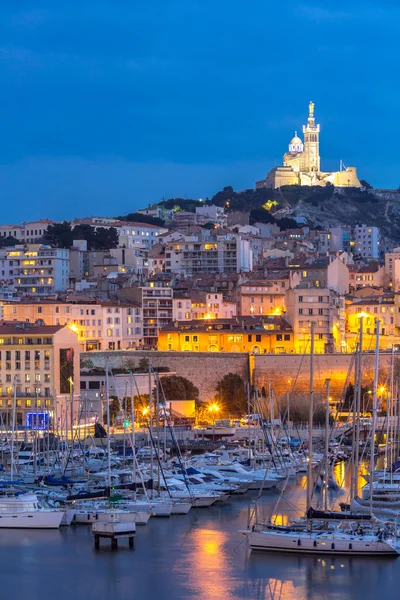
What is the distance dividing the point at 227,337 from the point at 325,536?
114 feet

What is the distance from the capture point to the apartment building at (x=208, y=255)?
88688 mm

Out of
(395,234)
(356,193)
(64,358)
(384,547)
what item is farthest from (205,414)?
(356,193)

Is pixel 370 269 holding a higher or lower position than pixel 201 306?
higher

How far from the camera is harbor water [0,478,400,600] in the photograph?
27766 millimetres

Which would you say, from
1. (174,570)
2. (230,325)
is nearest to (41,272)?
(230,325)

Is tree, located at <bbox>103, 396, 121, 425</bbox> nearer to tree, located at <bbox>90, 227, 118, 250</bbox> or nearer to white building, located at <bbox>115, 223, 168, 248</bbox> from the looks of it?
tree, located at <bbox>90, 227, 118, 250</bbox>

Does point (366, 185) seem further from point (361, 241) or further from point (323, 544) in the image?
point (323, 544)

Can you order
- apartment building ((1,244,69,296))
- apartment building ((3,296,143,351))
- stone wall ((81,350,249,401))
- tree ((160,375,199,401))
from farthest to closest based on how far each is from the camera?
1. apartment building ((1,244,69,296))
2. apartment building ((3,296,143,351))
3. stone wall ((81,350,249,401))
4. tree ((160,375,199,401))

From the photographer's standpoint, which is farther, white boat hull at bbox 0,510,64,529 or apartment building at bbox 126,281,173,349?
apartment building at bbox 126,281,173,349

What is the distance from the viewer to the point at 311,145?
490ft

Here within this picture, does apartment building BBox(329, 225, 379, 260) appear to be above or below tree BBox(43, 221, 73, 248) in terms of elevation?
above

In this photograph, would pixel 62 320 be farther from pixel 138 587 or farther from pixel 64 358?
pixel 138 587

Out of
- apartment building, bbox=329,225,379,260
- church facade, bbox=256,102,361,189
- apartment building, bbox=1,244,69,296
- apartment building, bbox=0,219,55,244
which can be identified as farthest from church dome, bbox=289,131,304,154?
apartment building, bbox=1,244,69,296

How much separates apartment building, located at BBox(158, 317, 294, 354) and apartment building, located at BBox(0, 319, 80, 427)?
30.8 feet
